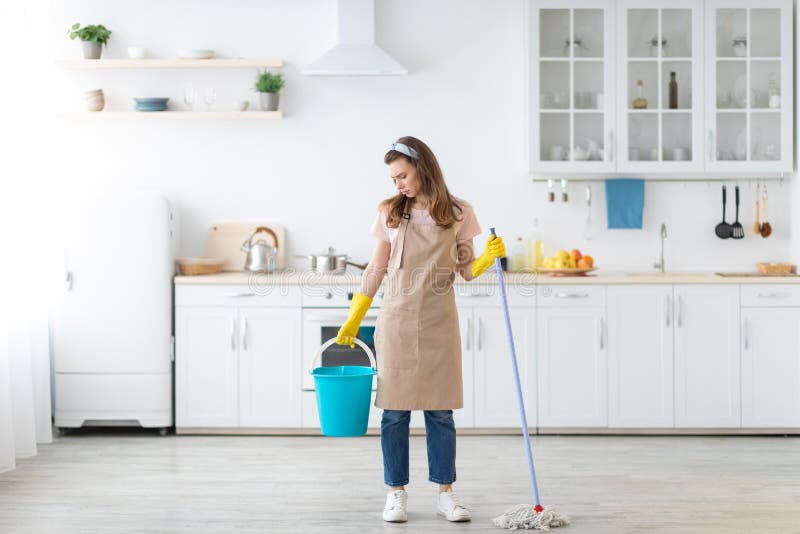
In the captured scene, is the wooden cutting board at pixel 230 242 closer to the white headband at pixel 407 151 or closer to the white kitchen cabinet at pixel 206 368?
the white kitchen cabinet at pixel 206 368

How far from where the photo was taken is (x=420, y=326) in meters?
3.15

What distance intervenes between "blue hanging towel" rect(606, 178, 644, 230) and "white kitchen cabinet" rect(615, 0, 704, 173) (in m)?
0.20

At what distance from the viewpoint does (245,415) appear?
464 centimetres

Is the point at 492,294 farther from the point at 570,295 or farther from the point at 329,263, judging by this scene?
the point at 329,263

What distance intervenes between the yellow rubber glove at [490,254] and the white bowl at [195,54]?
96.8 inches

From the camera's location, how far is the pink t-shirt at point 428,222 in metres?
3.19

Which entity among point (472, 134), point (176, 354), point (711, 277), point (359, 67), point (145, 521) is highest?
point (359, 67)

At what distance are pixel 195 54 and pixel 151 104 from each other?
1.21ft

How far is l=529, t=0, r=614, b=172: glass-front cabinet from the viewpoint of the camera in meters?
4.79

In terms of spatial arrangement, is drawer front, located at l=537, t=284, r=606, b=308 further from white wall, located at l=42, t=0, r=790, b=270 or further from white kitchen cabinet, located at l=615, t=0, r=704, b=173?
white kitchen cabinet, located at l=615, t=0, r=704, b=173

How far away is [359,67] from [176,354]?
1.80 meters

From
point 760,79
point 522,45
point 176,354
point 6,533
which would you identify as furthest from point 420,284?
point 760,79

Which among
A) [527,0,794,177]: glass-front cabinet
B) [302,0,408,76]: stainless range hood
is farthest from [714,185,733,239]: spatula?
[302,0,408,76]: stainless range hood

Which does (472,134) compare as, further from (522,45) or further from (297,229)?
(297,229)
